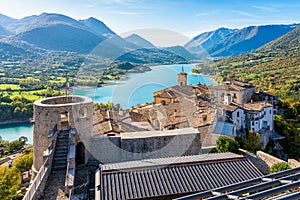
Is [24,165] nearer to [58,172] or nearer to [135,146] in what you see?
[58,172]

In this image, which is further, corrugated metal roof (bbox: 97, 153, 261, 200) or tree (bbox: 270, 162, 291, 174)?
tree (bbox: 270, 162, 291, 174)

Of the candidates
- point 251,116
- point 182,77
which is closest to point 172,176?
point 182,77

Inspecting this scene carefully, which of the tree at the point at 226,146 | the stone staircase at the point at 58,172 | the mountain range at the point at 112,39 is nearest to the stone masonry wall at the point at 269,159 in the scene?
the tree at the point at 226,146

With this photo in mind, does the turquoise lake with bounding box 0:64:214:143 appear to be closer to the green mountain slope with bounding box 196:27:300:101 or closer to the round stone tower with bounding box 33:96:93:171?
the round stone tower with bounding box 33:96:93:171

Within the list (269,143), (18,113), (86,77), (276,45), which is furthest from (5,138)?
(276,45)

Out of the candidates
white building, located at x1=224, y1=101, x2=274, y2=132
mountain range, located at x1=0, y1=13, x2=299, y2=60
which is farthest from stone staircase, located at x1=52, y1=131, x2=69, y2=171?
white building, located at x1=224, y1=101, x2=274, y2=132

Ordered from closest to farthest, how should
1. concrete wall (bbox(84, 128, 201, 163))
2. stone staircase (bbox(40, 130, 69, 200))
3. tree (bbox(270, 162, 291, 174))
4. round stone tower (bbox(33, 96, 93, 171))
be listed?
stone staircase (bbox(40, 130, 69, 200))
tree (bbox(270, 162, 291, 174))
round stone tower (bbox(33, 96, 93, 171))
concrete wall (bbox(84, 128, 201, 163))

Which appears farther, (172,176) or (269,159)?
(269,159)

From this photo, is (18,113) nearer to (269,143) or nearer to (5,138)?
(5,138)
